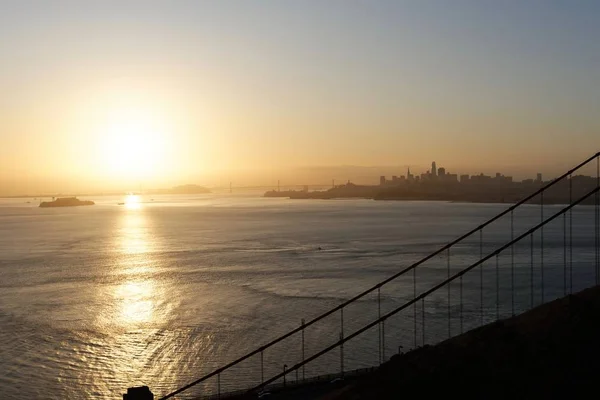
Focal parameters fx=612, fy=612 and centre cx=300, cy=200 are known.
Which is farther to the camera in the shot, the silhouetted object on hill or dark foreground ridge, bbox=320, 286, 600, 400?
dark foreground ridge, bbox=320, 286, 600, 400

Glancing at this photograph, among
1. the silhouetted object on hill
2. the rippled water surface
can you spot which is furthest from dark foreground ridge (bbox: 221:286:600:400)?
the rippled water surface

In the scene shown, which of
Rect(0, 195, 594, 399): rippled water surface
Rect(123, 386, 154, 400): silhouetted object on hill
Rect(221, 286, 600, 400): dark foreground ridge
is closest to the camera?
Rect(123, 386, 154, 400): silhouetted object on hill

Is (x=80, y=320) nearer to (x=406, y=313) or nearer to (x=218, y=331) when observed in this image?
(x=218, y=331)

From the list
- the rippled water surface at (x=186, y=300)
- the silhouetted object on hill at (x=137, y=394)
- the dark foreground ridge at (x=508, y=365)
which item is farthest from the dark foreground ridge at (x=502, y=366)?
the rippled water surface at (x=186, y=300)

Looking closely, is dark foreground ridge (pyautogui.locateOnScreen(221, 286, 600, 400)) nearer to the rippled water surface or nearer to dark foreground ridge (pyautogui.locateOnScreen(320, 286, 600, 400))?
dark foreground ridge (pyautogui.locateOnScreen(320, 286, 600, 400))

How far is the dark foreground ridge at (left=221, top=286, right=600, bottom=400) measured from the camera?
12.9m

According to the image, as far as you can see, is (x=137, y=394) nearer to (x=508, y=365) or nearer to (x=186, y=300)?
(x=508, y=365)

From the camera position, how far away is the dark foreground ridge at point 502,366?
12.9m

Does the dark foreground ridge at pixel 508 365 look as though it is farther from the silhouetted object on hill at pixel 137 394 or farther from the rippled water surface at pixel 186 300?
the rippled water surface at pixel 186 300

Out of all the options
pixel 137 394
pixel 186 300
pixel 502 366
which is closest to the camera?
pixel 137 394

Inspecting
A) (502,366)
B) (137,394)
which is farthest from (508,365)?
(137,394)

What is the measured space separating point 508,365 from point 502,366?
0.46 ft

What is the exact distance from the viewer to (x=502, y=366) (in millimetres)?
13625

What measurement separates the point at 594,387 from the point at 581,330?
71.1 inches
